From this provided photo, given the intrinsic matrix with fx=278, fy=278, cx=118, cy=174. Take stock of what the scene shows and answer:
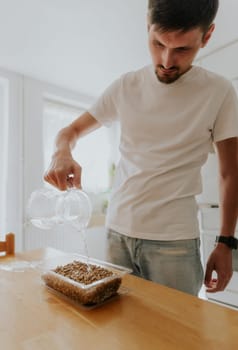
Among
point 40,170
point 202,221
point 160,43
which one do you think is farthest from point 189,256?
point 40,170

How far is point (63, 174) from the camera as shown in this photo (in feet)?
2.22

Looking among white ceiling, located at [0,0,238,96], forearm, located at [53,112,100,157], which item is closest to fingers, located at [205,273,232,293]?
forearm, located at [53,112,100,157]

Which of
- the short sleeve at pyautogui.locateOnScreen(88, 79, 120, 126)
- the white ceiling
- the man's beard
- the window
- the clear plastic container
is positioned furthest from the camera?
the window

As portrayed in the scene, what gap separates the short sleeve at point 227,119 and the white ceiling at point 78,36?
3.49 ft

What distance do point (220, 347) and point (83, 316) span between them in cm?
25

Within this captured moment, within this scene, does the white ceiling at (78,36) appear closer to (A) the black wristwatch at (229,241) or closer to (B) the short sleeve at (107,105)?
(B) the short sleeve at (107,105)

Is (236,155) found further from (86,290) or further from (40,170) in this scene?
(40,170)

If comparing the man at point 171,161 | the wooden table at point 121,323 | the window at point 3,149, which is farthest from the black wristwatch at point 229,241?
the window at point 3,149

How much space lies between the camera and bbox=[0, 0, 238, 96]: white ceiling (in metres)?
1.60

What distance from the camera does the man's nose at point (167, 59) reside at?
0.72m

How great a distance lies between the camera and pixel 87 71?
243cm

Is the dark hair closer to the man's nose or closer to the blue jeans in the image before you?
the man's nose

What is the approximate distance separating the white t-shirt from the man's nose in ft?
0.24

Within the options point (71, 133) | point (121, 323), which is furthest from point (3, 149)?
point (121, 323)
